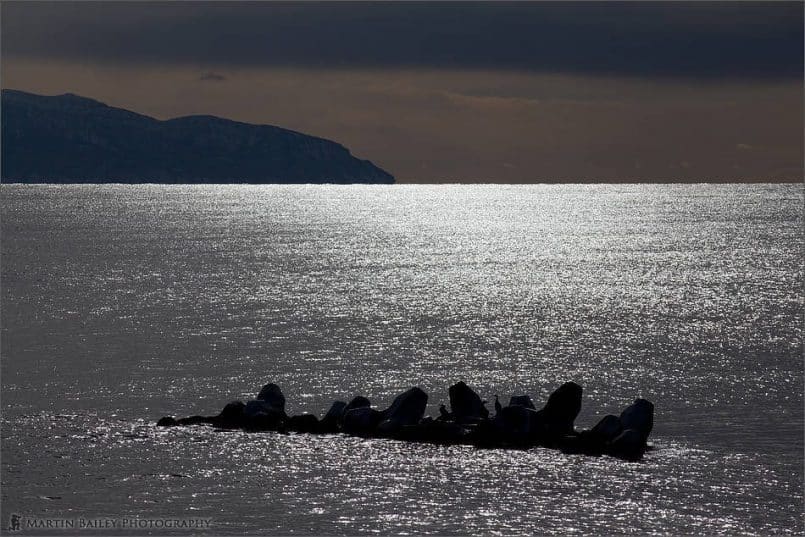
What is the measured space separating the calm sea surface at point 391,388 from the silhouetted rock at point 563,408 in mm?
2837

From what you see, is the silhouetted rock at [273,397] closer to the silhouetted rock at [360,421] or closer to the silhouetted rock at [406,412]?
the silhouetted rock at [360,421]

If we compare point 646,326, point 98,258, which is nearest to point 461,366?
point 646,326

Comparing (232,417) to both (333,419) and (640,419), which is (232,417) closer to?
(333,419)

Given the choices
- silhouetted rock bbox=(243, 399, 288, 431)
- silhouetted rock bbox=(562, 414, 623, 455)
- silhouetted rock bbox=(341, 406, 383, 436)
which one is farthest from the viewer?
silhouetted rock bbox=(243, 399, 288, 431)

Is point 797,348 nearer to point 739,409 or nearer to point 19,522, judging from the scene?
point 739,409

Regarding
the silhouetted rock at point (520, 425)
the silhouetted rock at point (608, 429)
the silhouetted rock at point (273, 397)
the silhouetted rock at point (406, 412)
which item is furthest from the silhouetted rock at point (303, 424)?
the silhouetted rock at point (608, 429)

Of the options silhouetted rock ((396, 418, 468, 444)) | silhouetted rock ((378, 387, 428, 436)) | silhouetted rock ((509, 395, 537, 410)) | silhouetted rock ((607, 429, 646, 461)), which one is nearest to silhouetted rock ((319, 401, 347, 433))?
silhouetted rock ((378, 387, 428, 436))

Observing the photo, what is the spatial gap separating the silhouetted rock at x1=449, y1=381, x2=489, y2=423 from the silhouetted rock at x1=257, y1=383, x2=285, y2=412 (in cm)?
971

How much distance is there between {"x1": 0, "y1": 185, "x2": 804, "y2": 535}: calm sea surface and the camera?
154 ft

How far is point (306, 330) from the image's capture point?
99000mm

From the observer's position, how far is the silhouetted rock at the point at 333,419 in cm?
5988

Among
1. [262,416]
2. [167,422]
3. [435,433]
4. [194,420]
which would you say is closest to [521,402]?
[435,433]

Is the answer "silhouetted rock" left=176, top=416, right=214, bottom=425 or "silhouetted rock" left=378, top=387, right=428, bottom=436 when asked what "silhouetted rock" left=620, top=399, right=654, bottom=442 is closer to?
"silhouetted rock" left=378, top=387, right=428, bottom=436

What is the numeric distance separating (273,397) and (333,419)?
424 cm
